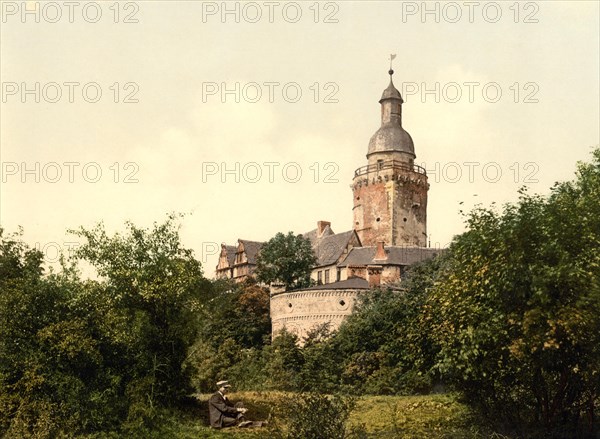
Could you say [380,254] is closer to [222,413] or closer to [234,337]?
[234,337]

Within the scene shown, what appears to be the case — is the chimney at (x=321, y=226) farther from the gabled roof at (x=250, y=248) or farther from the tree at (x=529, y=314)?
the tree at (x=529, y=314)

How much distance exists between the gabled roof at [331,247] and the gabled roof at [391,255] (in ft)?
5.02

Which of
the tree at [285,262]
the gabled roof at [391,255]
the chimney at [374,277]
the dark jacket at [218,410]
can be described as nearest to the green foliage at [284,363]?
the chimney at [374,277]

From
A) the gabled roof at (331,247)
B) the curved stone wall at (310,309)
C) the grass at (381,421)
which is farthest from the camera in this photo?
the gabled roof at (331,247)

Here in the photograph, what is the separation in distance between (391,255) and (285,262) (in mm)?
9384

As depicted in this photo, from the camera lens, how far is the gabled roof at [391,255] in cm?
6316

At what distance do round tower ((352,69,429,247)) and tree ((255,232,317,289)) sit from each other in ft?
30.7

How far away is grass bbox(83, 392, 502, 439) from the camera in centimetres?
1739

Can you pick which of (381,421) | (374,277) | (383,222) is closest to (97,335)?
(381,421)

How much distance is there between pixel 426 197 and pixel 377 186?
5790 mm

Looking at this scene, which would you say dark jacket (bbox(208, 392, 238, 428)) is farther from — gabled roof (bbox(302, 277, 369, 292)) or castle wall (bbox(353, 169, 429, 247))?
castle wall (bbox(353, 169, 429, 247))

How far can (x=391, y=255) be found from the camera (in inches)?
2530

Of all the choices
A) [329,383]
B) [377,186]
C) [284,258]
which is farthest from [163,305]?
[377,186]

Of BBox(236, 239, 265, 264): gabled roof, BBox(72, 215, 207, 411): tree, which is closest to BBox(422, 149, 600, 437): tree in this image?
BBox(72, 215, 207, 411): tree
